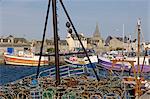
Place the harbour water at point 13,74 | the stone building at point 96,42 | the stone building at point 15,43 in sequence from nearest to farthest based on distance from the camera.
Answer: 1. the harbour water at point 13,74
2. the stone building at point 15,43
3. the stone building at point 96,42

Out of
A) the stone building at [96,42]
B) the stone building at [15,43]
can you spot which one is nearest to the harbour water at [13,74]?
the stone building at [15,43]

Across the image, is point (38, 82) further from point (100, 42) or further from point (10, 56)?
Result: point (100, 42)

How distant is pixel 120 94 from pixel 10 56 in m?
45.5

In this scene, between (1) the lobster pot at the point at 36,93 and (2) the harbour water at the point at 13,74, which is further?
(2) the harbour water at the point at 13,74

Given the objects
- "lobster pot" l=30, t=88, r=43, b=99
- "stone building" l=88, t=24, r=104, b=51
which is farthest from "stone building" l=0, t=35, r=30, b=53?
"lobster pot" l=30, t=88, r=43, b=99

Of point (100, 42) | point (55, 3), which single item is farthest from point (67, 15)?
point (100, 42)

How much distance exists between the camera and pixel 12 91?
10.4m

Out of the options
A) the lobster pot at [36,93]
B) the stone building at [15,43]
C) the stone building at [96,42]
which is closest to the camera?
the lobster pot at [36,93]

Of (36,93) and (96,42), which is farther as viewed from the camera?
(96,42)

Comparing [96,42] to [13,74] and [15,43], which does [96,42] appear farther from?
[13,74]

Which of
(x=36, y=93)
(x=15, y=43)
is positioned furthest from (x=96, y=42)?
(x=36, y=93)

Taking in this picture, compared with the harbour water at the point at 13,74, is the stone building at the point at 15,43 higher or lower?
higher

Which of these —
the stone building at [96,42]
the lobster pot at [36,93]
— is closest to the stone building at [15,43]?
the stone building at [96,42]

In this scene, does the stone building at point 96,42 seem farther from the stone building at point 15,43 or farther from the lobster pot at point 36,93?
the lobster pot at point 36,93
